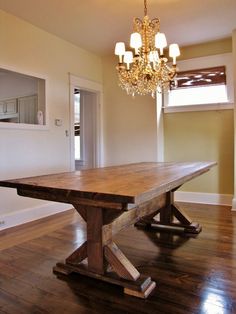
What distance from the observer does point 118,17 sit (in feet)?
10.9

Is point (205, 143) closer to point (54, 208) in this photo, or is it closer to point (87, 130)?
point (87, 130)

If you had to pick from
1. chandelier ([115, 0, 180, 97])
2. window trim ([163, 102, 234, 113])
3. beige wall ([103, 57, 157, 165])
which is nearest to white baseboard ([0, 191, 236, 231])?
beige wall ([103, 57, 157, 165])

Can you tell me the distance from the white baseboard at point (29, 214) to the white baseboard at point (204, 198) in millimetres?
1926

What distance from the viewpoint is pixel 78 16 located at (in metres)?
3.30

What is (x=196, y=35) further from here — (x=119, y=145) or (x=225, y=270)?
(x=225, y=270)

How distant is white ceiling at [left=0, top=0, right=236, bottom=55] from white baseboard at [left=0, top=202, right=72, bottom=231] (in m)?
2.42

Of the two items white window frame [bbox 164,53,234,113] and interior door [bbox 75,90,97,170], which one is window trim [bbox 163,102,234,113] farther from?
interior door [bbox 75,90,97,170]

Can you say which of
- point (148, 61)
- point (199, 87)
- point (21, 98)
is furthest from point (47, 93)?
point (199, 87)

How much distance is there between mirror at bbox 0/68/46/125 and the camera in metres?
3.84

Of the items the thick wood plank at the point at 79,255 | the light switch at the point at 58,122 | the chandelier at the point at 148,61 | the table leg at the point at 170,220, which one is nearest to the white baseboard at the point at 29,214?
the light switch at the point at 58,122

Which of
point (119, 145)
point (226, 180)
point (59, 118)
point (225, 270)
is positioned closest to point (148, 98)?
point (119, 145)

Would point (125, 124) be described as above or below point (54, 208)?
above

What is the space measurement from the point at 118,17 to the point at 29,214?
2.73 metres

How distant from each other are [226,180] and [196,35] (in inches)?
87.6
